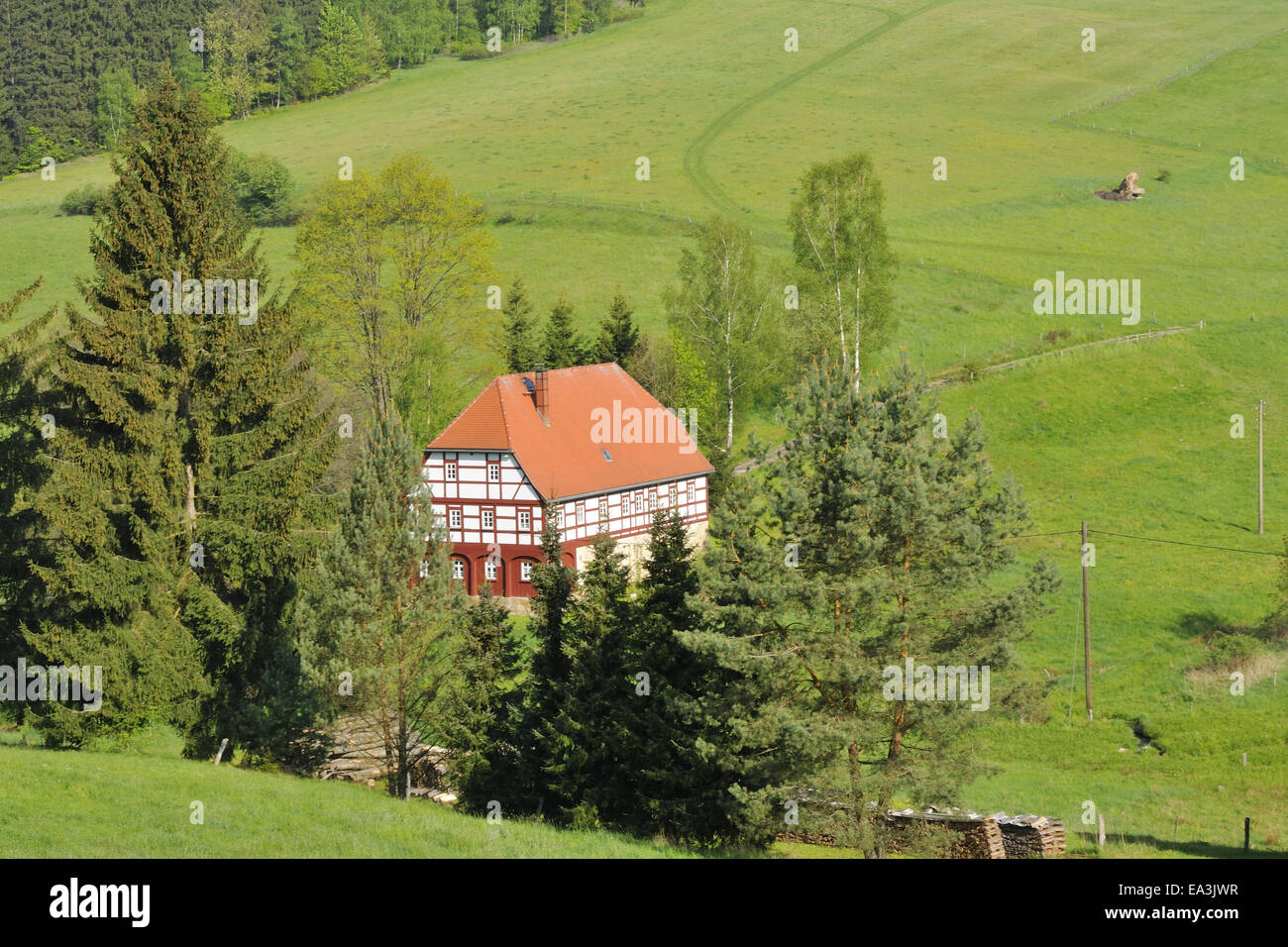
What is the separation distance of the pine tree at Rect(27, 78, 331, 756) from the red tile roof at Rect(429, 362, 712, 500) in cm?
1502

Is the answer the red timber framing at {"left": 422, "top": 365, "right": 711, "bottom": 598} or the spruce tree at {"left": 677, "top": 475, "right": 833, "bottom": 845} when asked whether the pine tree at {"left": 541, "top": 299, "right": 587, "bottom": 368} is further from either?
Result: the spruce tree at {"left": 677, "top": 475, "right": 833, "bottom": 845}

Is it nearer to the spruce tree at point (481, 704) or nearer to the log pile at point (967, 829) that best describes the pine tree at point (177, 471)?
the spruce tree at point (481, 704)

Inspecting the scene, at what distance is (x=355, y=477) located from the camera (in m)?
33.8

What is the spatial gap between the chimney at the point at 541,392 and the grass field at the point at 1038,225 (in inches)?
807

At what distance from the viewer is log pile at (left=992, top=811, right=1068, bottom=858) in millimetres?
29297

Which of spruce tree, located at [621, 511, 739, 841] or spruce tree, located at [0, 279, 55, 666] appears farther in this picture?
spruce tree, located at [0, 279, 55, 666]

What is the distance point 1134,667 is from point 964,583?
1728 cm

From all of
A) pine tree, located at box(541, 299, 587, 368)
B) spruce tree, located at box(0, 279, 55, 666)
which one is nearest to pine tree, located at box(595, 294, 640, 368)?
pine tree, located at box(541, 299, 587, 368)

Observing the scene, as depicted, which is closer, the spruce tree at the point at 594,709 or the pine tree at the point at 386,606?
the spruce tree at the point at 594,709

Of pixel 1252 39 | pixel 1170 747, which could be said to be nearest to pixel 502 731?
pixel 1170 747

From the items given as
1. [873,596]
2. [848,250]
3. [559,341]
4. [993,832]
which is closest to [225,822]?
[873,596]

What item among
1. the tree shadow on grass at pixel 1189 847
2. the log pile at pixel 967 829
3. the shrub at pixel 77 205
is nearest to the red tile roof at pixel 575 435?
the log pile at pixel 967 829

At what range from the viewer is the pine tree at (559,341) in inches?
2621
